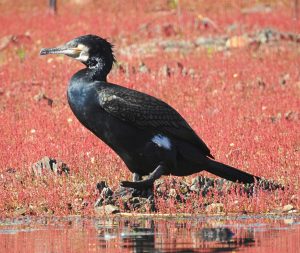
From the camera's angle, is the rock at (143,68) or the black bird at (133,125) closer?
the black bird at (133,125)

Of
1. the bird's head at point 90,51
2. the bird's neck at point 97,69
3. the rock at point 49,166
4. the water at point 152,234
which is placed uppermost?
the bird's head at point 90,51

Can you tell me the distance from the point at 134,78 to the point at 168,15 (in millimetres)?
15176

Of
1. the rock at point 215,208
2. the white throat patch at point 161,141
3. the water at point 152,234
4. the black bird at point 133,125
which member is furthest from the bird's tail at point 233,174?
the water at point 152,234

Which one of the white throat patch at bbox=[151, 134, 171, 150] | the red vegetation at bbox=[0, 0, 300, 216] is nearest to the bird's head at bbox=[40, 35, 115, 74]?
the white throat patch at bbox=[151, 134, 171, 150]

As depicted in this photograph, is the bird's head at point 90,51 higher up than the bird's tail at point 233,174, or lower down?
higher up

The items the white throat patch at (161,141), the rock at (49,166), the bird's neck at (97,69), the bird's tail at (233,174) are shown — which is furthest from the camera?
the rock at (49,166)

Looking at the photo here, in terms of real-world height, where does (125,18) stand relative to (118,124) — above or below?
above

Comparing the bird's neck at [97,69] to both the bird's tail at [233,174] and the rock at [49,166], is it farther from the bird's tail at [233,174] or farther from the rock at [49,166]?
the rock at [49,166]

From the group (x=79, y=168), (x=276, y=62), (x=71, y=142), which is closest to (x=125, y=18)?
(x=276, y=62)

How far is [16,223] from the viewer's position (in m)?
10.7

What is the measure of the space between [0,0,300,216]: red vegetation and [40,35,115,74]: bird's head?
4.83 feet

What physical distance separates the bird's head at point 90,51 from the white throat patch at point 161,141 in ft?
3.30

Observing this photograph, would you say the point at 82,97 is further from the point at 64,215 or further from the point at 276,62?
the point at 276,62

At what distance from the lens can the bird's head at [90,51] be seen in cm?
1177
